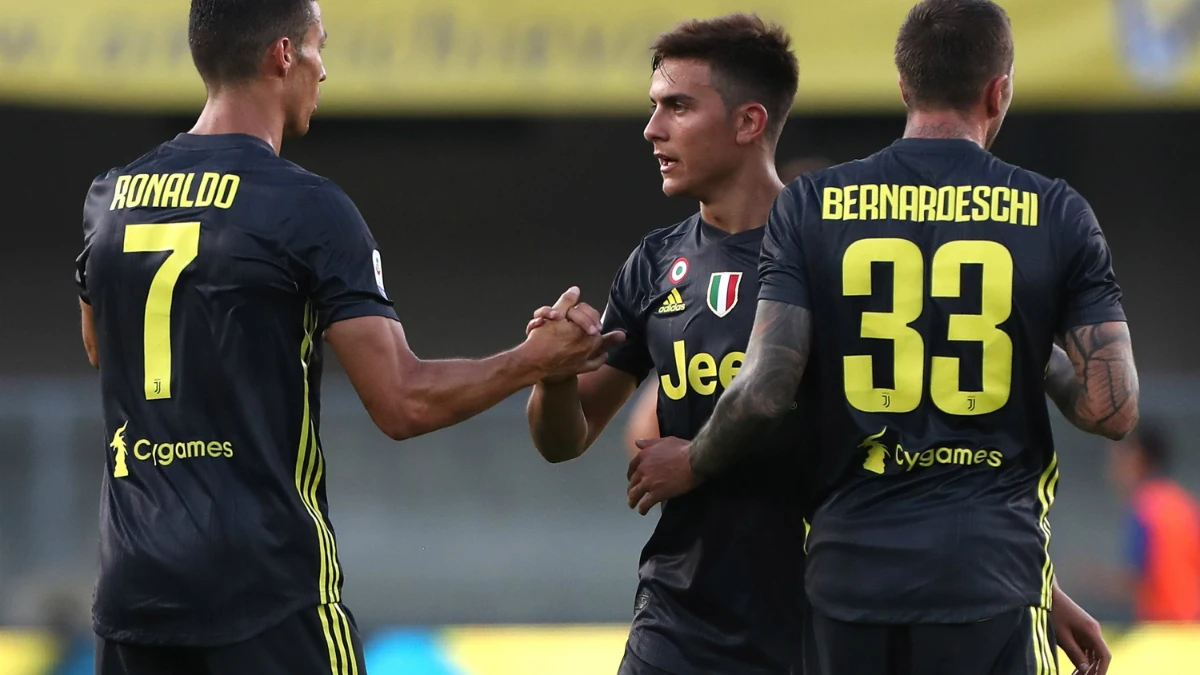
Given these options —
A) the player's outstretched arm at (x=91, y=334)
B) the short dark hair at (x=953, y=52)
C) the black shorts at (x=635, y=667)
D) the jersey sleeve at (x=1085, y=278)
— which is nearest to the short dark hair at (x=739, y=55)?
the short dark hair at (x=953, y=52)

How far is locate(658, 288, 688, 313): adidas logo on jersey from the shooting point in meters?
4.29

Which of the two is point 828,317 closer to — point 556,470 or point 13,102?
point 556,470

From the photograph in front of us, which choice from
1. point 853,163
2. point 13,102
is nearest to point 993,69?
point 853,163

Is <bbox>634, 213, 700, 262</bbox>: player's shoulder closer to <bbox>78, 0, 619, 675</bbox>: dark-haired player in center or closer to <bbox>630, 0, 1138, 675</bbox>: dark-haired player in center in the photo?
<bbox>630, 0, 1138, 675</bbox>: dark-haired player in center

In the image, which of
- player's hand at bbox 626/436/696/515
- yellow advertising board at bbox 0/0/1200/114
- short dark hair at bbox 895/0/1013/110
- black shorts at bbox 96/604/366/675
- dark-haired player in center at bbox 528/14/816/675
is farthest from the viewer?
yellow advertising board at bbox 0/0/1200/114

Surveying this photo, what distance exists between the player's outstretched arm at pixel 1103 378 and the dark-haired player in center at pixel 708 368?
635 millimetres

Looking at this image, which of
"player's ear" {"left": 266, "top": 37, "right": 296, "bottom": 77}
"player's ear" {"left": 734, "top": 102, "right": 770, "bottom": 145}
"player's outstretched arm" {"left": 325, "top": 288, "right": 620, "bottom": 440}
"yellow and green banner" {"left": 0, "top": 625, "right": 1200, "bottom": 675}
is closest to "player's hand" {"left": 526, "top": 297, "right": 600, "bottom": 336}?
"player's outstretched arm" {"left": 325, "top": 288, "right": 620, "bottom": 440}

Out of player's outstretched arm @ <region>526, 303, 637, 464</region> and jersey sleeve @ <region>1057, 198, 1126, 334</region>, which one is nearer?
jersey sleeve @ <region>1057, 198, 1126, 334</region>

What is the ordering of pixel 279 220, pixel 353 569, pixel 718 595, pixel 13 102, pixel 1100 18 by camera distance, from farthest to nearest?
pixel 13 102
pixel 353 569
pixel 1100 18
pixel 718 595
pixel 279 220

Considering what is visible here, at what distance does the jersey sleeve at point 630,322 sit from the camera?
4.48 meters

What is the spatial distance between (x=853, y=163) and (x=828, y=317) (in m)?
0.36

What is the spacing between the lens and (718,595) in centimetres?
417

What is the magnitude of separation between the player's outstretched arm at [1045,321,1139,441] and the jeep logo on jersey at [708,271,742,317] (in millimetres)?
884

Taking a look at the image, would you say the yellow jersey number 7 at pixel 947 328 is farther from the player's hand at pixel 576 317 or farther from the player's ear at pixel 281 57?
the player's ear at pixel 281 57
